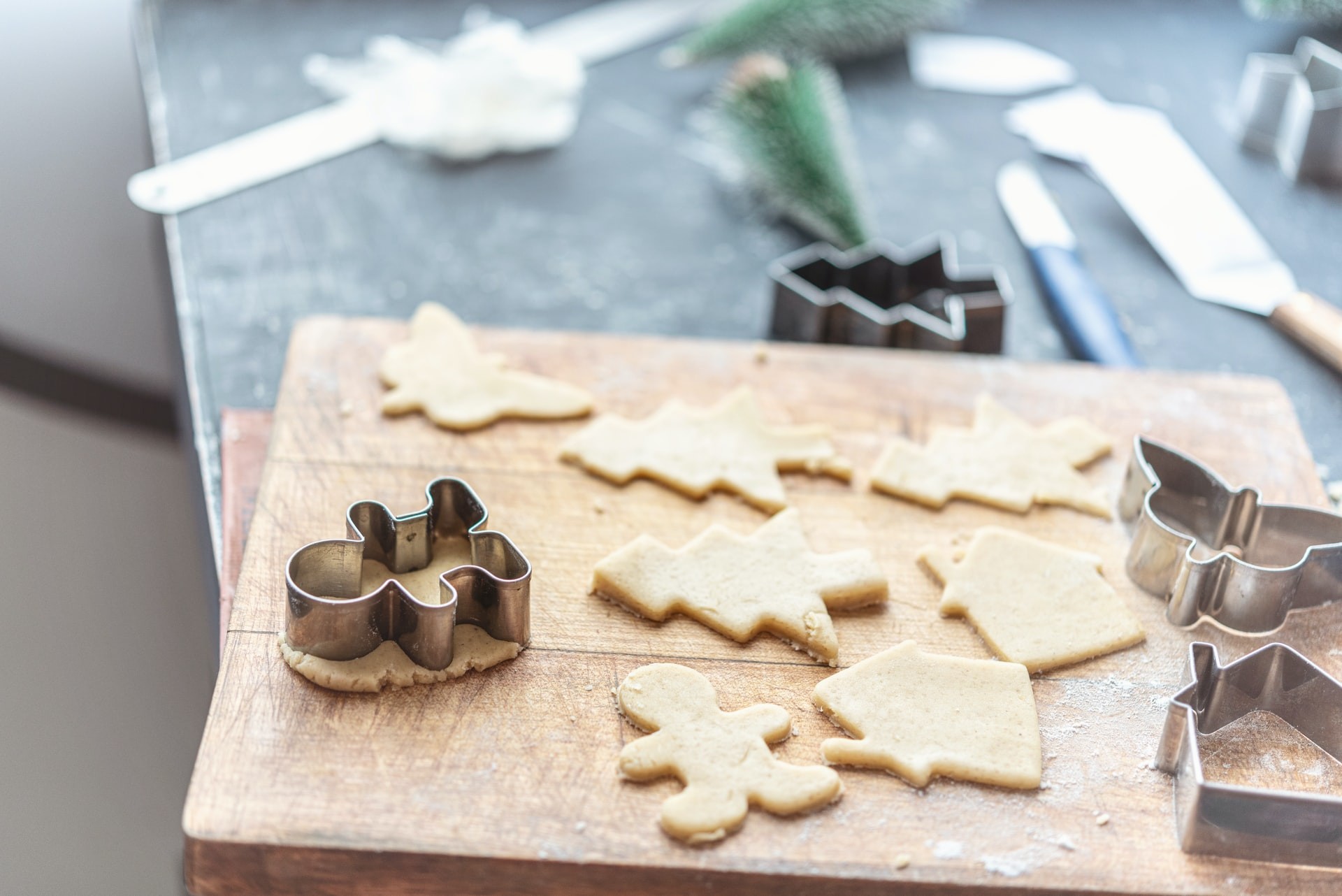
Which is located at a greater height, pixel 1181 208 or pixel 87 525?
pixel 1181 208

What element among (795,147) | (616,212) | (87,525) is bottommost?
(87,525)

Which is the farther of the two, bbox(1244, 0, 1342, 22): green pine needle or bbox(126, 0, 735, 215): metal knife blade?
bbox(1244, 0, 1342, 22): green pine needle

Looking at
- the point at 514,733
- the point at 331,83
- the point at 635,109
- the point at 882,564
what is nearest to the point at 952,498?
the point at 882,564

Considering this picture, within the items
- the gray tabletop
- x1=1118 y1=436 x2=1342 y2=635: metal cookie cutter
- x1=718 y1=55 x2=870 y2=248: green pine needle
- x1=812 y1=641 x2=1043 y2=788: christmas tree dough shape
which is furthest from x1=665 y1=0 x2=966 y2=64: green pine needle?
x1=812 y1=641 x2=1043 y2=788: christmas tree dough shape

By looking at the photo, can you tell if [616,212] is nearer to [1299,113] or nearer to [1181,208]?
[1181,208]

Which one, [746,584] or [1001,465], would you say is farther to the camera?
[1001,465]

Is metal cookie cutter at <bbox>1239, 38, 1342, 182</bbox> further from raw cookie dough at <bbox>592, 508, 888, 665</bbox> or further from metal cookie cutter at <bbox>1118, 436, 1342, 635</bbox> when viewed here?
raw cookie dough at <bbox>592, 508, 888, 665</bbox>

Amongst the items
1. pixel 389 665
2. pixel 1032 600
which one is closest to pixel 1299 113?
pixel 1032 600
